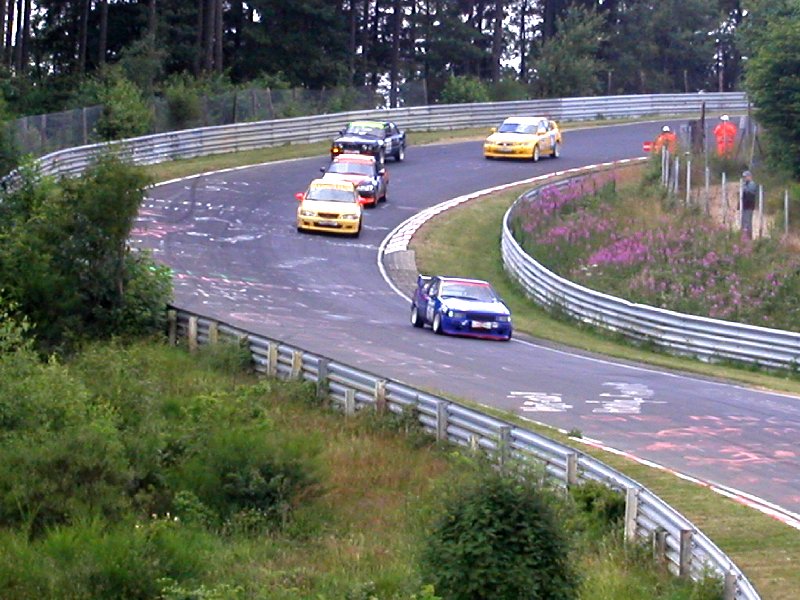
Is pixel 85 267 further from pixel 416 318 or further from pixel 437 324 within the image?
pixel 437 324

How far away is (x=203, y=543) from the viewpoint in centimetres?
1544

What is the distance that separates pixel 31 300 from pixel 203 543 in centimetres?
1325

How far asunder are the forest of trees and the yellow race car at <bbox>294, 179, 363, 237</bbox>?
57.1ft

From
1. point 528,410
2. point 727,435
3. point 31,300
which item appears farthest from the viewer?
point 31,300

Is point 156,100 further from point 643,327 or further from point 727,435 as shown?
point 727,435

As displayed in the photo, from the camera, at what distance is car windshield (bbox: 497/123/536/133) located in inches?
2159

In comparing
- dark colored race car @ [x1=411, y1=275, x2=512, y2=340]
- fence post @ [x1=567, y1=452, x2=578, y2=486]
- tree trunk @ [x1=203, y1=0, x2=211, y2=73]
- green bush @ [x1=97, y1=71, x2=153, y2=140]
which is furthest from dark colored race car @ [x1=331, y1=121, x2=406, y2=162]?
fence post @ [x1=567, y1=452, x2=578, y2=486]

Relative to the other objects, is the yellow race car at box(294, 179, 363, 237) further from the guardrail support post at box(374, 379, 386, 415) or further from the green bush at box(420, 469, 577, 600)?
the green bush at box(420, 469, 577, 600)

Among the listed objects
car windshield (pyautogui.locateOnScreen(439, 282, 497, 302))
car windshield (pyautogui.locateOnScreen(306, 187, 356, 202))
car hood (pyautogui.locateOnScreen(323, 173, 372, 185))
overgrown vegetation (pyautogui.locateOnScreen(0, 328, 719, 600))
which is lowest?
overgrown vegetation (pyautogui.locateOnScreen(0, 328, 719, 600))

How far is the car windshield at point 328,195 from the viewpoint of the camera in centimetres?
3988

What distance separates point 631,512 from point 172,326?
48.4 feet

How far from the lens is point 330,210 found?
3959 cm

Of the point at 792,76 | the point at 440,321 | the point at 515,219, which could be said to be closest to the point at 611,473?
the point at 440,321

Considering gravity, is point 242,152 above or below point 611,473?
above
